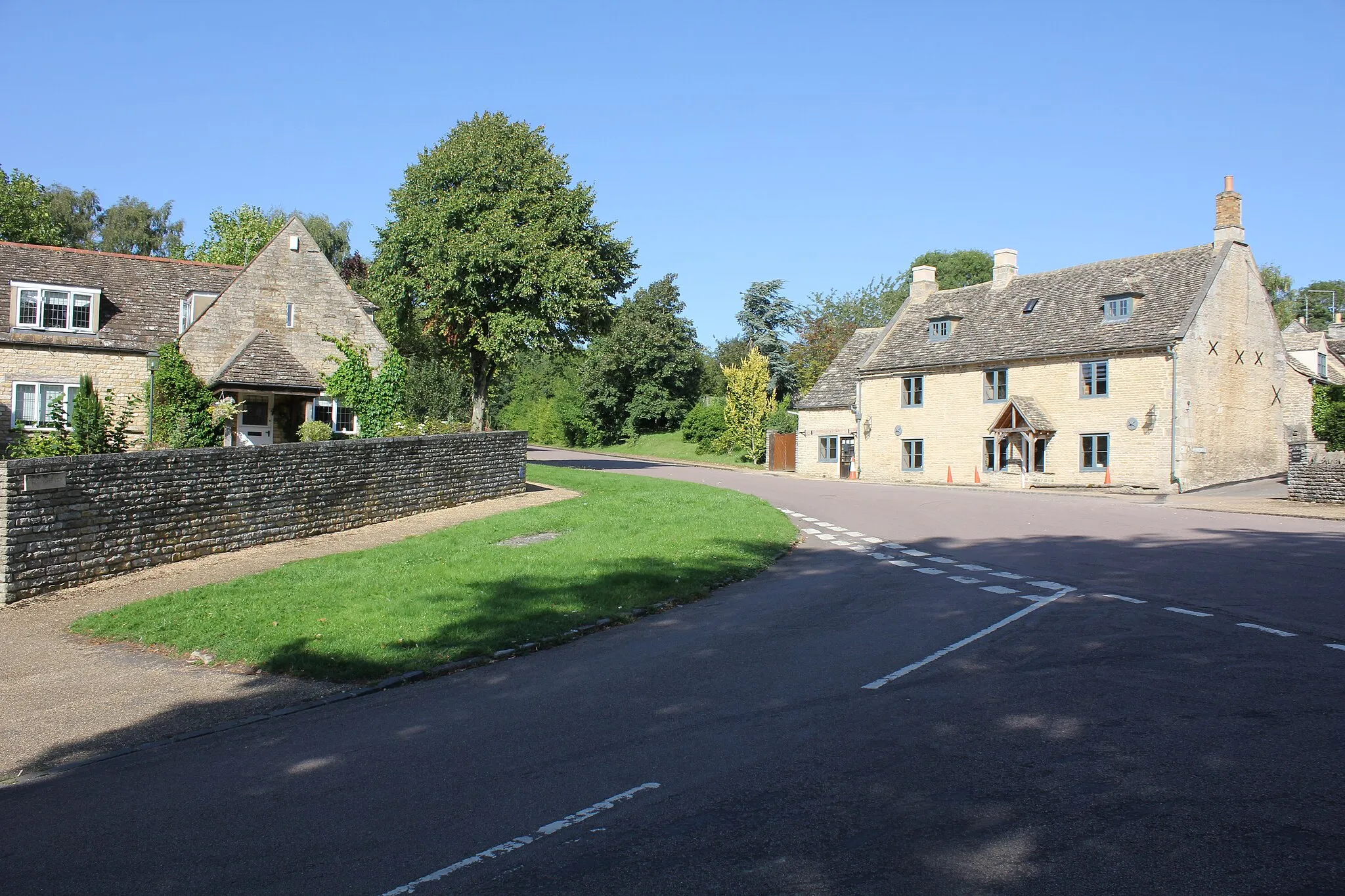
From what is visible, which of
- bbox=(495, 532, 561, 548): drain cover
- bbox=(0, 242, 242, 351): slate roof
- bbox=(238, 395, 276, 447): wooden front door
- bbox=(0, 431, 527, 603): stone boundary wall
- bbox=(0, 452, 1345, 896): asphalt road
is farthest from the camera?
bbox=(238, 395, 276, 447): wooden front door

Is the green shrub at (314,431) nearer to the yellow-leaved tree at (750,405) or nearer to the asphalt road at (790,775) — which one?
the asphalt road at (790,775)

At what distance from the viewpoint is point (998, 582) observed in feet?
42.4

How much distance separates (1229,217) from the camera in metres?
36.5

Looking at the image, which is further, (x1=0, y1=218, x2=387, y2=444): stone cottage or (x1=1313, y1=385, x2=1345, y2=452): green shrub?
(x1=1313, y1=385, x2=1345, y2=452): green shrub

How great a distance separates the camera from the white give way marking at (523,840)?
4.68m

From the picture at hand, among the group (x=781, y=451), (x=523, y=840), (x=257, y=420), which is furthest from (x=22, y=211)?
(x=523, y=840)

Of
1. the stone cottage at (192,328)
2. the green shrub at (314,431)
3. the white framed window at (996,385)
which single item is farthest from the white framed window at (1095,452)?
the green shrub at (314,431)

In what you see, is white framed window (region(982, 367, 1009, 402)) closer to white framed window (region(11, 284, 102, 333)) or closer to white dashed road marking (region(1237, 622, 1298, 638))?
white dashed road marking (region(1237, 622, 1298, 638))

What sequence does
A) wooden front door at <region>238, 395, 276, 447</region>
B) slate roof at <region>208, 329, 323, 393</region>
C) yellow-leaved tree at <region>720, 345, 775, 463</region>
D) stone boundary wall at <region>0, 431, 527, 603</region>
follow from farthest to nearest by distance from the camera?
yellow-leaved tree at <region>720, 345, 775, 463</region> < wooden front door at <region>238, 395, 276, 447</region> < slate roof at <region>208, 329, 323, 393</region> < stone boundary wall at <region>0, 431, 527, 603</region>

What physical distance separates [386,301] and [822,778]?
33685mm

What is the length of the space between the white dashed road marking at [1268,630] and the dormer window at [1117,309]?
97.3 ft

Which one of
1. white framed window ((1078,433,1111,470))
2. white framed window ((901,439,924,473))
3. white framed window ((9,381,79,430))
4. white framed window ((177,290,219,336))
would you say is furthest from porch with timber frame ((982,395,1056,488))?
white framed window ((9,381,79,430))

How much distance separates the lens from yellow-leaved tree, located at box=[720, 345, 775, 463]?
56.6 metres

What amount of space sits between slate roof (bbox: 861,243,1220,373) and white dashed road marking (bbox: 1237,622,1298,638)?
26.9 metres
